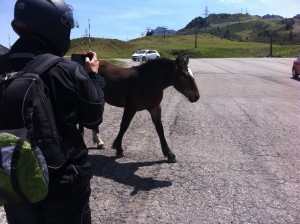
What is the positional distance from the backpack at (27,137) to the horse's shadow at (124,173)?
3058 millimetres

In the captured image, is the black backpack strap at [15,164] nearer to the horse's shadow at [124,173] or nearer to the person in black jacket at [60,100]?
the person in black jacket at [60,100]

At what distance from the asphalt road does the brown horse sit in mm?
513

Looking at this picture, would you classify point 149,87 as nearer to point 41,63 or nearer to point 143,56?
point 41,63

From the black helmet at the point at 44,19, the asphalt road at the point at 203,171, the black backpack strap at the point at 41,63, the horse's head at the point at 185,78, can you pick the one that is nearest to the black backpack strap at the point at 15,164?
the black backpack strap at the point at 41,63

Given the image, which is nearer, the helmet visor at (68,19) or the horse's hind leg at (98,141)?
the helmet visor at (68,19)

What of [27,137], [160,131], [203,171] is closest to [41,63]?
[27,137]

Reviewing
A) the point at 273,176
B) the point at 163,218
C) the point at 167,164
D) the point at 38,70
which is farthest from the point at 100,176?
the point at 38,70

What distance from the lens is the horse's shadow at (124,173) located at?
533 cm

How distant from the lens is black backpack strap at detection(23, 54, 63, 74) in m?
2.14

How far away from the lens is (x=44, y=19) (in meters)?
2.35

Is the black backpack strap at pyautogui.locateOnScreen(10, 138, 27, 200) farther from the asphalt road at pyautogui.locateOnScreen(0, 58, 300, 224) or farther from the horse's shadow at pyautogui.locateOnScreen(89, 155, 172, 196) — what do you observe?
the horse's shadow at pyautogui.locateOnScreen(89, 155, 172, 196)

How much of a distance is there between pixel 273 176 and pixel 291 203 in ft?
3.29

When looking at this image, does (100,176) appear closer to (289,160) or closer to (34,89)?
(289,160)

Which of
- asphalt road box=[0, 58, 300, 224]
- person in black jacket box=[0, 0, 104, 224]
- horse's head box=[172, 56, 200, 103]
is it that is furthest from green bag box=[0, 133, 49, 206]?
horse's head box=[172, 56, 200, 103]
